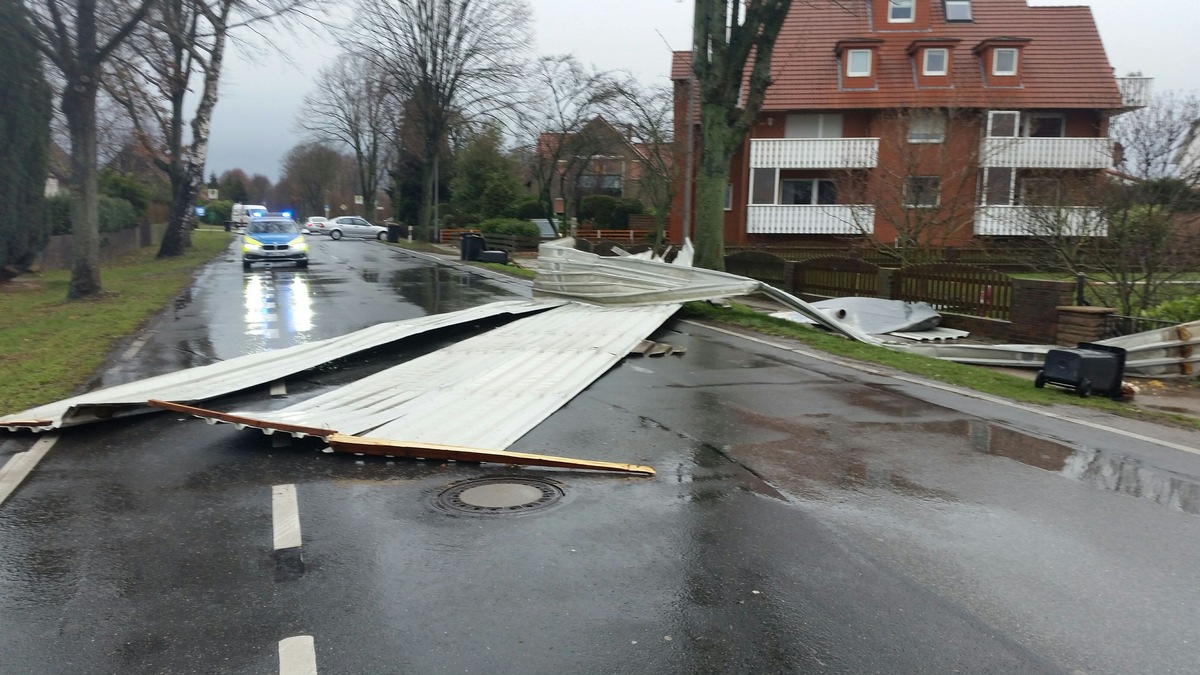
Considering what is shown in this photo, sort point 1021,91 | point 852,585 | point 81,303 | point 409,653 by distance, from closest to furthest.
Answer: point 409,653, point 852,585, point 81,303, point 1021,91

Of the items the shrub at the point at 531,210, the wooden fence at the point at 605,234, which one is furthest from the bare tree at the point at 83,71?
the shrub at the point at 531,210

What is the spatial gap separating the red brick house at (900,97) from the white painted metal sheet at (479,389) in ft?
80.5

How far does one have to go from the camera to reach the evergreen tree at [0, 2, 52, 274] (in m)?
21.9

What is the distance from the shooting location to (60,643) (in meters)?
3.83

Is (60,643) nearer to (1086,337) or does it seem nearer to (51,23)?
(1086,337)

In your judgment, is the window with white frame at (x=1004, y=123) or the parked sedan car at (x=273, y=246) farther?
the window with white frame at (x=1004, y=123)

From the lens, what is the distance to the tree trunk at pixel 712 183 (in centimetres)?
1903

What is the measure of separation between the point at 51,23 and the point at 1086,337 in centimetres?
2047

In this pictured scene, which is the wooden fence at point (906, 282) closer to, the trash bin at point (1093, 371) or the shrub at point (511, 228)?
the trash bin at point (1093, 371)

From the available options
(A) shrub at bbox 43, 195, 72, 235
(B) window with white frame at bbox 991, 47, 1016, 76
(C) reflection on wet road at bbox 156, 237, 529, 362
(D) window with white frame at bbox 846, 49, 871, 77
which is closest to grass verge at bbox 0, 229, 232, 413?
(C) reflection on wet road at bbox 156, 237, 529, 362

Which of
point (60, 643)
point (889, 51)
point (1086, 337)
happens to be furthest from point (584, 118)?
point (60, 643)

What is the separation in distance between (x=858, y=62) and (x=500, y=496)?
36.5 m

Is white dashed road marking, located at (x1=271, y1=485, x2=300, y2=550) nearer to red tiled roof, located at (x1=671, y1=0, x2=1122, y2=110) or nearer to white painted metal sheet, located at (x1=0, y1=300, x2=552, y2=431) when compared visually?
white painted metal sheet, located at (x1=0, y1=300, x2=552, y2=431)

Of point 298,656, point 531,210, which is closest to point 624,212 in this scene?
point 531,210
